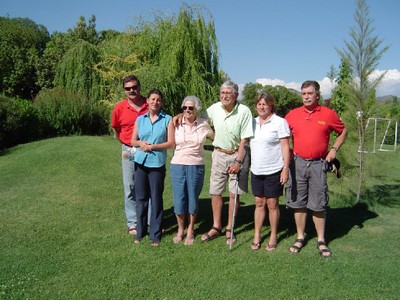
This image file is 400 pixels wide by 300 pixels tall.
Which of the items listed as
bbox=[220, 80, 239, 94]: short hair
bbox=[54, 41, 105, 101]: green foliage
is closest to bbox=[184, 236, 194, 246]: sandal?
bbox=[220, 80, 239, 94]: short hair

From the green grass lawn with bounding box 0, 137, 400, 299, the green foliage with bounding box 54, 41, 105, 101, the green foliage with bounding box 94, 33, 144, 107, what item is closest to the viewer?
the green grass lawn with bounding box 0, 137, 400, 299

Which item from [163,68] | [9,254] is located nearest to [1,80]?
[163,68]

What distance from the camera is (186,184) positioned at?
4445 mm

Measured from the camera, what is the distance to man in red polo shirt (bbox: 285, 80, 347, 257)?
4.17m

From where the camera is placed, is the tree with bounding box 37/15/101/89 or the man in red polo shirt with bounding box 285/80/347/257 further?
the tree with bounding box 37/15/101/89

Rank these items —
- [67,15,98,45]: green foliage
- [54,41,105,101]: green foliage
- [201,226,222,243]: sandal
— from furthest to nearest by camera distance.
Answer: [67,15,98,45]: green foliage → [54,41,105,101]: green foliage → [201,226,222,243]: sandal

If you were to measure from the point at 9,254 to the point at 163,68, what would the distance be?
10170 mm

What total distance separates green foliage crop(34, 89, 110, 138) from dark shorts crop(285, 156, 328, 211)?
11.0 m

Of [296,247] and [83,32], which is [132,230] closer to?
[296,247]

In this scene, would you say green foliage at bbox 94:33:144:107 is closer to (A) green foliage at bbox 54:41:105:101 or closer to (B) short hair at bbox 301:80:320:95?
(A) green foliage at bbox 54:41:105:101

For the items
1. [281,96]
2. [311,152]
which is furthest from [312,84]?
[281,96]

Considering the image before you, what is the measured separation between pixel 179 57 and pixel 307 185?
10364 mm

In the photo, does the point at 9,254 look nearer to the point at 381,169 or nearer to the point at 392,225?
the point at 392,225

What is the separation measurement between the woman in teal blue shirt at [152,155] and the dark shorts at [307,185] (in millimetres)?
1469
